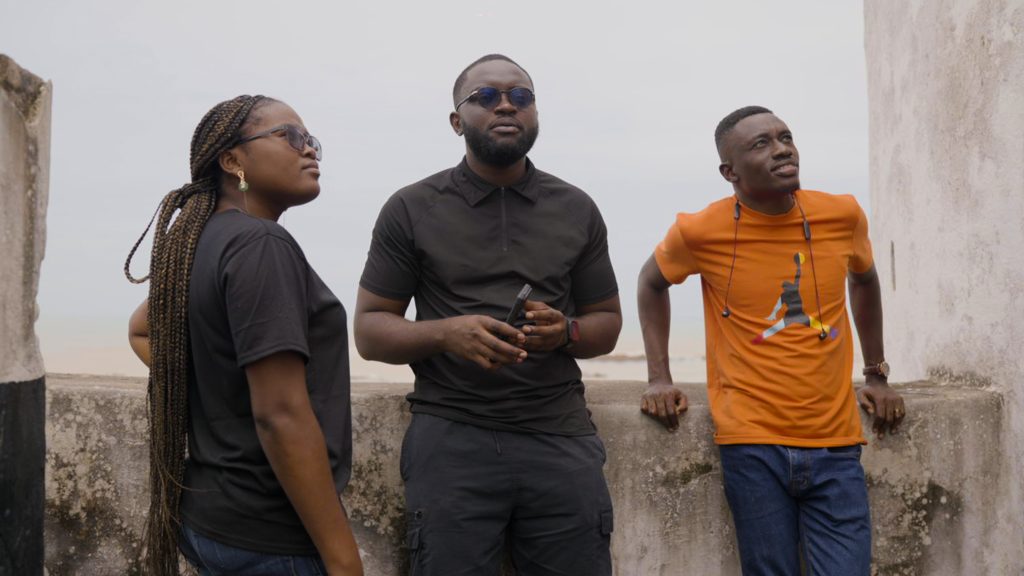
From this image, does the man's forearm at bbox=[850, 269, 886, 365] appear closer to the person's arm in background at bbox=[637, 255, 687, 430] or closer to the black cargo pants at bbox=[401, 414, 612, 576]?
the person's arm in background at bbox=[637, 255, 687, 430]

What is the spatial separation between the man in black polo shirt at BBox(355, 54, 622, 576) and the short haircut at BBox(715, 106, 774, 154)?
626 mm

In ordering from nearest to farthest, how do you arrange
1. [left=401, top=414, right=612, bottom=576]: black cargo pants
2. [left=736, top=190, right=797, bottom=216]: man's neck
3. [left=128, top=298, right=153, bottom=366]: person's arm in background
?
[left=128, top=298, right=153, bottom=366]: person's arm in background
[left=401, top=414, right=612, bottom=576]: black cargo pants
[left=736, top=190, right=797, bottom=216]: man's neck

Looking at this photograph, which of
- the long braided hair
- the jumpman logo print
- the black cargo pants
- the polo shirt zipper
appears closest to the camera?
the long braided hair

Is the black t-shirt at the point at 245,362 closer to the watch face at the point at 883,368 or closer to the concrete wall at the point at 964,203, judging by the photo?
the watch face at the point at 883,368

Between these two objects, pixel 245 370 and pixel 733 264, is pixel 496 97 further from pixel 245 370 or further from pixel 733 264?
pixel 245 370

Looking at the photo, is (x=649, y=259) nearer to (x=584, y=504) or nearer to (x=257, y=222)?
(x=584, y=504)

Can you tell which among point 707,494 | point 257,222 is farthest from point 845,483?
point 257,222

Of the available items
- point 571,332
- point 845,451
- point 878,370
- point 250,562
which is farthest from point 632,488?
point 250,562

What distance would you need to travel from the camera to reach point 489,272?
9.72 ft

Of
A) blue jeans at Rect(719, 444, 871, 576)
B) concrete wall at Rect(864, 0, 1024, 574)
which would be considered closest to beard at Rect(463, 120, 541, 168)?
blue jeans at Rect(719, 444, 871, 576)

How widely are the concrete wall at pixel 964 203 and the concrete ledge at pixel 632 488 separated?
27cm

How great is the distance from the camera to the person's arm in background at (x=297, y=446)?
2.09 m

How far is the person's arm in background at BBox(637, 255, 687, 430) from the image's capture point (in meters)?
3.50

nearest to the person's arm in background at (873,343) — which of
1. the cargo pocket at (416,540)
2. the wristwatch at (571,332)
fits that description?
the wristwatch at (571,332)
